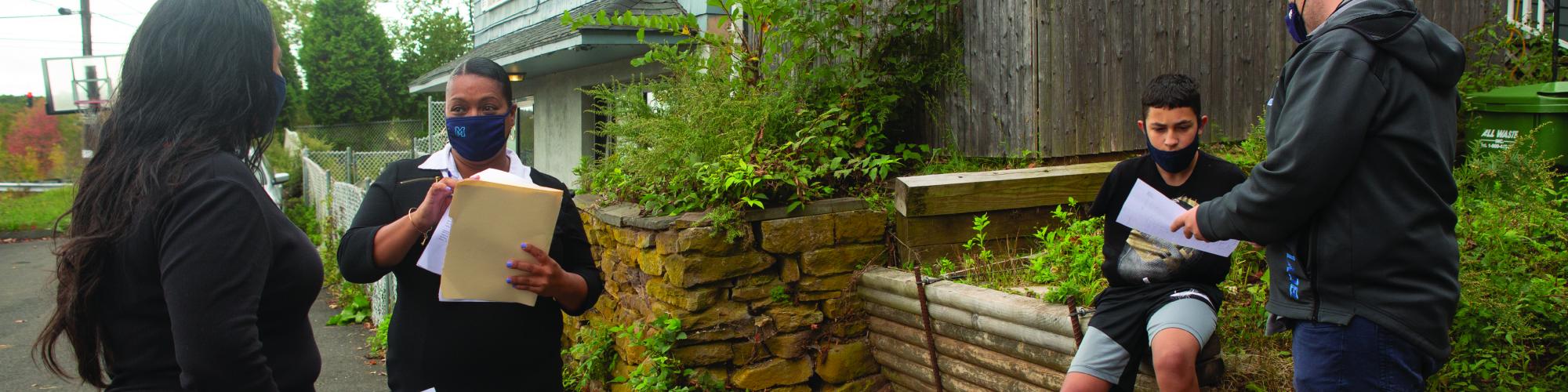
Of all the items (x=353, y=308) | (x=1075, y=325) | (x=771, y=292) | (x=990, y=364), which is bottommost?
(x=353, y=308)

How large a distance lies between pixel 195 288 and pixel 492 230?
737 millimetres

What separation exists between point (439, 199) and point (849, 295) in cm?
269

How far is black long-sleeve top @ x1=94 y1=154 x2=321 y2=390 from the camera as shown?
1.69m

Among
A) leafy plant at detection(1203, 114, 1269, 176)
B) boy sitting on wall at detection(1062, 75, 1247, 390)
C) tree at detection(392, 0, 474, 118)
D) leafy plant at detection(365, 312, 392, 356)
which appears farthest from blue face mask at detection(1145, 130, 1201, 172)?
tree at detection(392, 0, 474, 118)

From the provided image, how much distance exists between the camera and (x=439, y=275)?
8.41ft

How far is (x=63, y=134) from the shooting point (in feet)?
79.3

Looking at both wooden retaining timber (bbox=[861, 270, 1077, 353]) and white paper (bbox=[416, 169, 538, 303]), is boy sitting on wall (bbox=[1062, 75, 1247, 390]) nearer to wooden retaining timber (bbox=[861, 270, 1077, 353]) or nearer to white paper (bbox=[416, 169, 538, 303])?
wooden retaining timber (bbox=[861, 270, 1077, 353])

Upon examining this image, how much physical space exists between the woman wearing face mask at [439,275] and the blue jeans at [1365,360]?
1896 millimetres

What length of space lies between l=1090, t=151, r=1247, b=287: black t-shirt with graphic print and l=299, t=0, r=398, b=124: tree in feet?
99.0

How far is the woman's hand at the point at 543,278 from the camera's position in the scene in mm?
2441

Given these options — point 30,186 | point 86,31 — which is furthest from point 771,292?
point 30,186

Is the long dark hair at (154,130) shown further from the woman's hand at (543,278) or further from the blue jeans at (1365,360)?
the blue jeans at (1365,360)

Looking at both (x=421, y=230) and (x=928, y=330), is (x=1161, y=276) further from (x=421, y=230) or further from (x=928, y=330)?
(x=421, y=230)

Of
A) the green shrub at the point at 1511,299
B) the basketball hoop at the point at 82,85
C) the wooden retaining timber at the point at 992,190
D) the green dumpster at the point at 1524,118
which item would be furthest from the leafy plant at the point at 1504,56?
the basketball hoop at the point at 82,85
